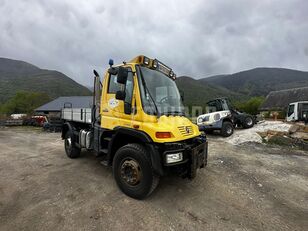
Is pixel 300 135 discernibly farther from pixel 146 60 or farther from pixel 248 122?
pixel 146 60

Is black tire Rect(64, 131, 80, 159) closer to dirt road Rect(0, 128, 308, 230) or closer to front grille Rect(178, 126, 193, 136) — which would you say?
dirt road Rect(0, 128, 308, 230)

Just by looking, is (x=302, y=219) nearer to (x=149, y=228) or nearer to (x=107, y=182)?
(x=149, y=228)

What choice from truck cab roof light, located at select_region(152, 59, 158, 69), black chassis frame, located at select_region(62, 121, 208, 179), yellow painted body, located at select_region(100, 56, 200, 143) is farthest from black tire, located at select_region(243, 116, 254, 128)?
truck cab roof light, located at select_region(152, 59, 158, 69)

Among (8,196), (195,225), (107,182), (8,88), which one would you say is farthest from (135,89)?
(8,88)

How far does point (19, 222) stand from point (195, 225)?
2588mm

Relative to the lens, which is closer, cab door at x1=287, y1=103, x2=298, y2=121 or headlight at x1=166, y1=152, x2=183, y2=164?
headlight at x1=166, y1=152, x2=183, y2=164

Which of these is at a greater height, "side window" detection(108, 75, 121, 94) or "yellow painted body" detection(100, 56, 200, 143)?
"side window" detection(108, 75, 121, 94)

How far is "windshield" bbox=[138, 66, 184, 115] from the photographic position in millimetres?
3183

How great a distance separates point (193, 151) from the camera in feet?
9.77

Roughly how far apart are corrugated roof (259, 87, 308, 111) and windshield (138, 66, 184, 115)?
36548 mm

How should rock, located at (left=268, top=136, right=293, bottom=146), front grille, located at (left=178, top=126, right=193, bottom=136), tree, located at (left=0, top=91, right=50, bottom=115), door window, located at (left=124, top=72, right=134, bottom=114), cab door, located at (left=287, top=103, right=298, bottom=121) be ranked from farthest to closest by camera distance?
tree, located at (left=0, top=91, right=50, bottom=115)
cab door, located at (left=287, top=103, right=298, bottom=121)
rock, located at (left=268, top=136, right=293, bottom=146)
door window, located at (left=124, top=72, right=134, bottom=114)
front grille, located at (left=178, top=126, right=193, bottom=136)

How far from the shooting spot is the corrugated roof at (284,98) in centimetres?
3216

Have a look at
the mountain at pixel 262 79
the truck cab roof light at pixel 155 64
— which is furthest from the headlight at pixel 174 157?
the mountain at pixel 262 79

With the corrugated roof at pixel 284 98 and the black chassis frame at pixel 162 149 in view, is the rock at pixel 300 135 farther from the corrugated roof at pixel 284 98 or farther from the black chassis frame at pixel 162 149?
the corrugated roof at pixel 284 98
